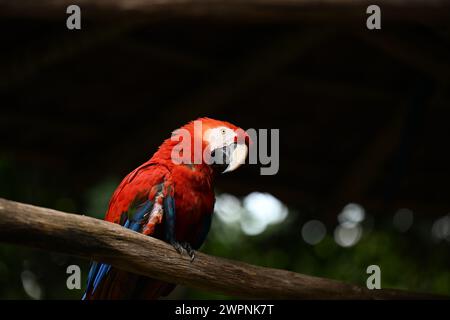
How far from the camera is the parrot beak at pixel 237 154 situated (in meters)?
2.57

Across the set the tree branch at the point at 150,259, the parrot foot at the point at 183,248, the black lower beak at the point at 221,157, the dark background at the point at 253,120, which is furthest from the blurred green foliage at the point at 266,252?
the tree branch at the point at 150,259

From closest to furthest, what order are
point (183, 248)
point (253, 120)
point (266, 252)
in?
point (183, 248) → point (253, 120) → point (266, 252)

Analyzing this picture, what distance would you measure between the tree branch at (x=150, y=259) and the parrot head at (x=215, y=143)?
40 cm

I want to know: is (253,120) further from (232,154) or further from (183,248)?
(183,248)

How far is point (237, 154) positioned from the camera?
2.58m

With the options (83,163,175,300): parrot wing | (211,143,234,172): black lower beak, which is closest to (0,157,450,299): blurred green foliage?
(83,163,175,300): parrot wing

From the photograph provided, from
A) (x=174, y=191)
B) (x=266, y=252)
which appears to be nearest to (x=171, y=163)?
(x=174, y=191)

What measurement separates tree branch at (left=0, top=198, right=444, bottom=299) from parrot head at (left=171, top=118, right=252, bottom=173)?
1.33 ft

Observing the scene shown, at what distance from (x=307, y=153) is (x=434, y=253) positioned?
146 cm

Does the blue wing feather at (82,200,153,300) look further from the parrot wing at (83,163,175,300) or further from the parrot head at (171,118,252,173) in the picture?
the parrot head at (171,118,252,173)

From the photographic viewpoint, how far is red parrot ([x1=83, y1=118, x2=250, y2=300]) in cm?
252

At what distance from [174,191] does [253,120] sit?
2.12 meters

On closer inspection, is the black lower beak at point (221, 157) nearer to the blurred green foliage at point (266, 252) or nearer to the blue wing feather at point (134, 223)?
the blue wing feather at point (134, 223)
